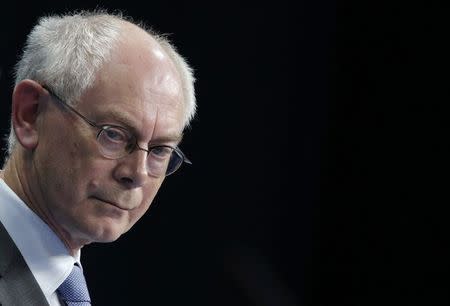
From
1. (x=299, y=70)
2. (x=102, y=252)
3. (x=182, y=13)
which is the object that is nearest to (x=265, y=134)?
(x=299, y=70)

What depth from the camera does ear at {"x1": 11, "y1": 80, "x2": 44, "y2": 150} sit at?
1.55 m

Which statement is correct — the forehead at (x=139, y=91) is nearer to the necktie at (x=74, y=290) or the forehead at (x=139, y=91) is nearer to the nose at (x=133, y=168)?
the nose at (x=133, y=168)

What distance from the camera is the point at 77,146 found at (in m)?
1.51

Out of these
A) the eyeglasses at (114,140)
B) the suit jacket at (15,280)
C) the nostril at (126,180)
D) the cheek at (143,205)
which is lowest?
the suit jacket at (15,280)

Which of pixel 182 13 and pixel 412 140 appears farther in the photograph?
pixel 412 140

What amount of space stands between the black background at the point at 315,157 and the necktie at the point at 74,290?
3.31 ft

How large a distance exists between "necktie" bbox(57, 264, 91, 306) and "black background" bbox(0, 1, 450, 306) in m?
1.01

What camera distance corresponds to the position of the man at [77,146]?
151 cm

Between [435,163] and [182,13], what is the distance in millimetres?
1067

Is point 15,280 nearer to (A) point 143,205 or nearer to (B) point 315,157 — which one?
(A) point 143,205

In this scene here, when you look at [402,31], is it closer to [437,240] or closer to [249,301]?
[437,240]

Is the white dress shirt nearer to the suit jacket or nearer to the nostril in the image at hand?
the suit jacket

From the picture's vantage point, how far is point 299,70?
2773 mm

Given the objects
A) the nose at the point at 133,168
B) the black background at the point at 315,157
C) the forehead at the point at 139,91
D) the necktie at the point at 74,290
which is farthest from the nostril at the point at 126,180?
the black background at the point at 315,157
